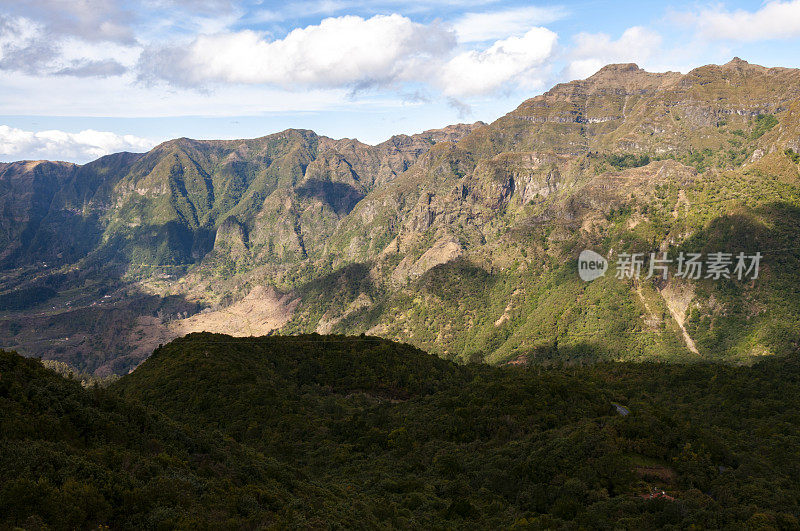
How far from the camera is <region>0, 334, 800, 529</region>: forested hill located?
25.9 meters

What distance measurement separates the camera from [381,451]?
60.9 meters

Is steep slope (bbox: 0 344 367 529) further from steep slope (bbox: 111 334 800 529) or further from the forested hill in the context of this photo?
steep slope (bbox: 111 334 800 529)

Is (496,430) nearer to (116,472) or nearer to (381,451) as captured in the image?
(381,451)

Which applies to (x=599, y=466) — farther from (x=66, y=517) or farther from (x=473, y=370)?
(x=473, y=370)

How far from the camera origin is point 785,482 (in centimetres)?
3912

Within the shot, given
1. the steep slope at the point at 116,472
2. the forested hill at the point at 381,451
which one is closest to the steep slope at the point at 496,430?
the forested hill at the point at 381,451

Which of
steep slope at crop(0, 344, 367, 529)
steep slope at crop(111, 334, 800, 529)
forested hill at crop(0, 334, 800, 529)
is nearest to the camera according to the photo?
steep slope at crop(0, 344, 367, 529)

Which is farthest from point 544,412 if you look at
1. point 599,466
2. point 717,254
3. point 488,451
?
point 717,254

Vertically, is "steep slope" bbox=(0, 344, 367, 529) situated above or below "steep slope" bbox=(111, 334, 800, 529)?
above

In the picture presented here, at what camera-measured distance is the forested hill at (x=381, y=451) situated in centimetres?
2592

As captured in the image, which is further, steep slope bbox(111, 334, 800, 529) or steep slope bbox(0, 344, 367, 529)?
steep slope bbox(111, 334, 800, 529)

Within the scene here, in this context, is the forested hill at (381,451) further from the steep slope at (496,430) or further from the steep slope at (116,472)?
the steep slope at (496,430)

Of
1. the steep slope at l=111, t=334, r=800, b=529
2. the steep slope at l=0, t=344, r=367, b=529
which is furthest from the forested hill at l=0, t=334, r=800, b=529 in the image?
the steep slope at l=111, t=334, r=800, b=529

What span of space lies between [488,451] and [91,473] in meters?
43.4
